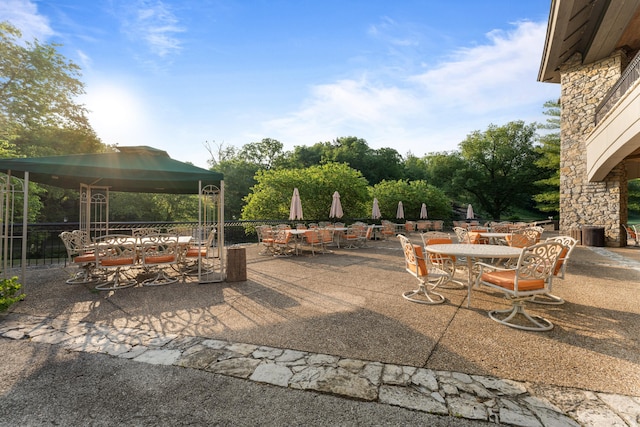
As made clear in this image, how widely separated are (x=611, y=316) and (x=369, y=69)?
8.24 m

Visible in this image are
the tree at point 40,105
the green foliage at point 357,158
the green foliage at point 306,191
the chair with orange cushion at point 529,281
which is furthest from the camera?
the green foliage at point 357,158

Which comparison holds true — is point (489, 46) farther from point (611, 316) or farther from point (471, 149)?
point (471, 149)

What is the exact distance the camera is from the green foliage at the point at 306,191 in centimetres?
1382

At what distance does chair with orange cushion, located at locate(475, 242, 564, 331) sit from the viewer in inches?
136

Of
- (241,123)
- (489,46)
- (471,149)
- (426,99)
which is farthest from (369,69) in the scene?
(471,149)

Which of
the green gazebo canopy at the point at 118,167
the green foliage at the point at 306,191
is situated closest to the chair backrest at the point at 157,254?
the green gazebo canopy at the point at 118,167

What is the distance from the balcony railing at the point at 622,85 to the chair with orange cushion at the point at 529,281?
7324 millimetres

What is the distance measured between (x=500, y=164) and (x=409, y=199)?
48.6 ft

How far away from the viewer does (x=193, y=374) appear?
241 cm

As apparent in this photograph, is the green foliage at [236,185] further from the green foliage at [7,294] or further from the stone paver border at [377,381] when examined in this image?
the stone paver border at [377,381]

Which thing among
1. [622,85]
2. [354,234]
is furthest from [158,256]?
[622,85]

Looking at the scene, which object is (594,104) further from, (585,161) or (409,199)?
(409,199)

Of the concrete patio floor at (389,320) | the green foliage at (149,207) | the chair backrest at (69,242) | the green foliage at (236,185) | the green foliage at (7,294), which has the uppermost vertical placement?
the green foliage at (236,185)

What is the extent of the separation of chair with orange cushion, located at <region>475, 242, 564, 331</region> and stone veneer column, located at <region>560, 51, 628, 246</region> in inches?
498
